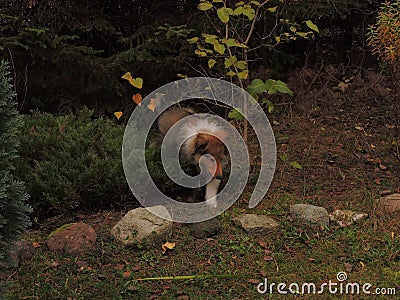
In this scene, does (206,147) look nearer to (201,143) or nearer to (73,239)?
(201,143)

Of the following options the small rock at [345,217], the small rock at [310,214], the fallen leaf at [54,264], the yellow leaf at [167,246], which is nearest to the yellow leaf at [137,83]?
the yellow leaf at [167,246]

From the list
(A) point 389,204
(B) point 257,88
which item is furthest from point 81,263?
(A) point 389,204

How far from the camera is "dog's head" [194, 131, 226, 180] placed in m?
5.02

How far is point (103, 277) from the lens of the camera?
3938 millimetres

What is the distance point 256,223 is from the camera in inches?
182

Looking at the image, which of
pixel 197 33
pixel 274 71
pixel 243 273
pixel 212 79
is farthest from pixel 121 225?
pixel 274 71

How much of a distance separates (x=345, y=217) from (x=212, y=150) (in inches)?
48.1

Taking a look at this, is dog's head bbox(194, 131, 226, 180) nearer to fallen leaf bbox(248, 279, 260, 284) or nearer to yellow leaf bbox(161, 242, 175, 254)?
yellow leaf bbox(161, 242, 175, 254)

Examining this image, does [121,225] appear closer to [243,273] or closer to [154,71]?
[243,273]

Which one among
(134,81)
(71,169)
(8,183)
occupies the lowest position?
(71,169)

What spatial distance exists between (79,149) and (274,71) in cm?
358

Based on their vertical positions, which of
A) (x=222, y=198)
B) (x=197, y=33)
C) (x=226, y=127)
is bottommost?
(x=222, y=198)

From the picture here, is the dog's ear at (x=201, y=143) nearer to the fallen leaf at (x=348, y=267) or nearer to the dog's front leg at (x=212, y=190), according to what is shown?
the dog's front leg at (x=212, y=190)

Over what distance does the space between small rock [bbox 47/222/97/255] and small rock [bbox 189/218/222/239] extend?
2.54 ft
